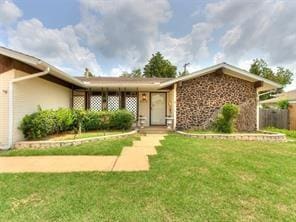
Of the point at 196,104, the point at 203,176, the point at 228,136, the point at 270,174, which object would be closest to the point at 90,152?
the point at 203,176

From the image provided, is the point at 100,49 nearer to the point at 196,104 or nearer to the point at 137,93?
the point at 137,93

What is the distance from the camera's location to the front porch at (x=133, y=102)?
1516cm

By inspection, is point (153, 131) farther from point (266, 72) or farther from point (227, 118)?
point (266, 72)

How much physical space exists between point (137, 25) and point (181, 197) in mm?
14260

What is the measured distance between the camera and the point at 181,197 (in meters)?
3.97

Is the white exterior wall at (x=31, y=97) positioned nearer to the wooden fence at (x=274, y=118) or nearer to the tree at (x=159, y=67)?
the wooden fence at (x=274, y=118)

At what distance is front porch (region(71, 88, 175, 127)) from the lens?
49.8 ft

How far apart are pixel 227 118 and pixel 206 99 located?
191cm

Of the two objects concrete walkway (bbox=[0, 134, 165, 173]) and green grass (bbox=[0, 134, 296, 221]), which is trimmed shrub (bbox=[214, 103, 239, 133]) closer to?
green grass (bbox=[0, 134, 296, 221])

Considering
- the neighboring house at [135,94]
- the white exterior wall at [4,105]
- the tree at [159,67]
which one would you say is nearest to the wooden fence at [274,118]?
the neighboring house at [135,94]

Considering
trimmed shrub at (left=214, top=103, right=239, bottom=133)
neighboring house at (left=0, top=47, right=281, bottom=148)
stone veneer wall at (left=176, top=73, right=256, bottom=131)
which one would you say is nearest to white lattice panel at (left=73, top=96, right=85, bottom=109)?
neighboring house at (left=0, top=47, right=281, bottom=148)

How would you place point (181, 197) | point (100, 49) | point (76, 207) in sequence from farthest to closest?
point (100, 49) < point (181, 197) < point (76, 207)

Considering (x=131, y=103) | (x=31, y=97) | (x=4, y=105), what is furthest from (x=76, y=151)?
(x=131, y=103)

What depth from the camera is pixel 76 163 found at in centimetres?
616
